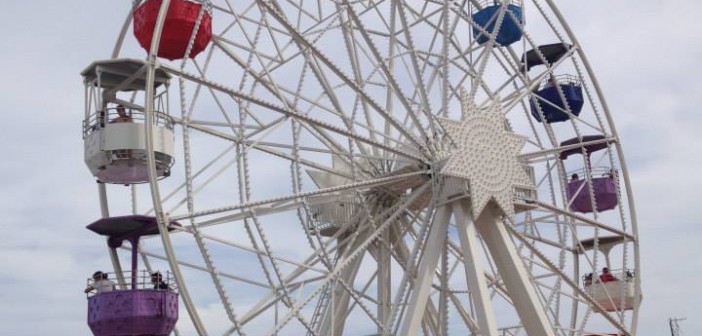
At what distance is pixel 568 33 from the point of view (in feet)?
69.5

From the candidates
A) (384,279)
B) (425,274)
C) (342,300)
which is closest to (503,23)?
(384,279)

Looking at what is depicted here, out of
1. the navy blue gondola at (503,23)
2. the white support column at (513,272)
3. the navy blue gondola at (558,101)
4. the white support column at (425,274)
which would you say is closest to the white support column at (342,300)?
the white support column at (425,274)

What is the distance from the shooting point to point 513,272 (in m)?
17.0

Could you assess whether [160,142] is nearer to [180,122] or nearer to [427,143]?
[180,122]

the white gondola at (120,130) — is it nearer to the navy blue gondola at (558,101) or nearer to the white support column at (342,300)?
the white support column at (342,300)

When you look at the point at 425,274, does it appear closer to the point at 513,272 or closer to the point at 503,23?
the point at 513,272

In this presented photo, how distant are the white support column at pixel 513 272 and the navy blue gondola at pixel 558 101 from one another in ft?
17.7

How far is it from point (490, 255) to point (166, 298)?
18.6 ft

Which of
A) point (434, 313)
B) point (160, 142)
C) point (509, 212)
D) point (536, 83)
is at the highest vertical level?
point (536, 83)

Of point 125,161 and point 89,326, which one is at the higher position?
point 125,161

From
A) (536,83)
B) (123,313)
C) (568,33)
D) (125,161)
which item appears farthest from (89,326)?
(568,33)

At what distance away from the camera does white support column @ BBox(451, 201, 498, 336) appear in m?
15.6

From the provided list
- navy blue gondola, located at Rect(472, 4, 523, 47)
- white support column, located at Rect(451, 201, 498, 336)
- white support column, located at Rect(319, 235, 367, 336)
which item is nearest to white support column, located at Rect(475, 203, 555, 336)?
white support column, located at Rect(451, 201, 498, 336)

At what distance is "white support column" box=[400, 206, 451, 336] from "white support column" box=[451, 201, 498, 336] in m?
0.25
